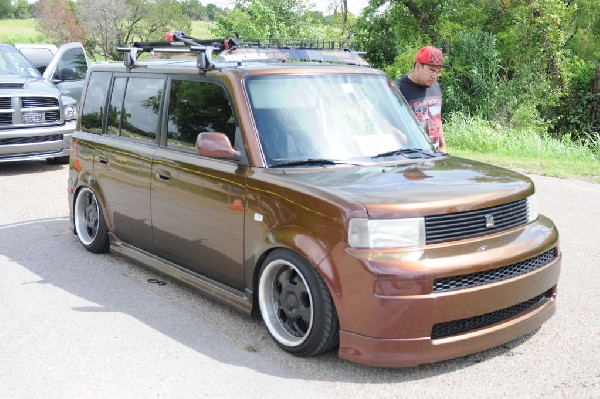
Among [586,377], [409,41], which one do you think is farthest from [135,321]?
[409,41]

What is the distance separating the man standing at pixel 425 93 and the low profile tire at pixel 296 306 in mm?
2907

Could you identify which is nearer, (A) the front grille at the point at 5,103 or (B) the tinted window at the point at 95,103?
(B) the tinted window at the point at 95,103

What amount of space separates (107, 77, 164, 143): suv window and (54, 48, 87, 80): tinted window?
27.2 ft

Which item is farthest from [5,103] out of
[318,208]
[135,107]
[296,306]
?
[318,208]

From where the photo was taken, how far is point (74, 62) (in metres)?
15.3

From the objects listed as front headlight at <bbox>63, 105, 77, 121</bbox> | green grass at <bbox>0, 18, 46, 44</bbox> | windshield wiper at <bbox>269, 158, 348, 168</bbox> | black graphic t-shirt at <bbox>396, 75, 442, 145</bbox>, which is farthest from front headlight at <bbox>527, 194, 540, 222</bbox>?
green grass at <bbox>0, 18, 46, 44</bbox>

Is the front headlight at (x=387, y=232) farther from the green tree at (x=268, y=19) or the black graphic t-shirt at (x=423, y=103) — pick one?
the green tree at (x=268, y=19)

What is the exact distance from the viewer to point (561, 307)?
18.1 ft

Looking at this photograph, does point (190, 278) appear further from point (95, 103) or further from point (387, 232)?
point (95, 103)

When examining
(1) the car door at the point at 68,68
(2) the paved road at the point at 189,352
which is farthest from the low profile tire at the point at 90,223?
(1) the car door at the point at 68,68

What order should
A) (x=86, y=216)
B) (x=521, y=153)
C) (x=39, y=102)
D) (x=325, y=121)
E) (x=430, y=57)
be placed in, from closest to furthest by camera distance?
(x=325, y=121), (x=430, y=57), (x=86, y=216), (x=39, y=102), (x=521, y=153)

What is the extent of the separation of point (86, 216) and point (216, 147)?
2896 mm

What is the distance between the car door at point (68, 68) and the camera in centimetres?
1459

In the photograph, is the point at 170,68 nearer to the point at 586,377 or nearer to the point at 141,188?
the point at 141,188
